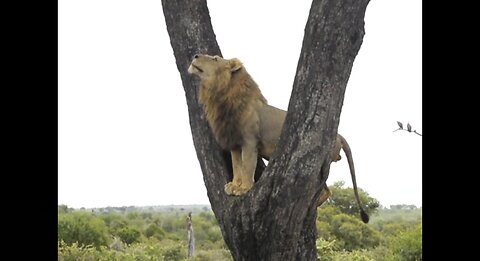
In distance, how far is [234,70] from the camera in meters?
4.53

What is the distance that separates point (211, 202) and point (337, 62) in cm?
142

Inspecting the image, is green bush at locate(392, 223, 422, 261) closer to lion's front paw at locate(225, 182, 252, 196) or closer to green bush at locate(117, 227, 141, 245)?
lion's front paw at locate(225, 182, 252, 196)

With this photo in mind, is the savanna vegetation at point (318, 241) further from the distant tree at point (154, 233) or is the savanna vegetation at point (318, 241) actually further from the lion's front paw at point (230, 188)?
the lion's front paw at point (230, 188)

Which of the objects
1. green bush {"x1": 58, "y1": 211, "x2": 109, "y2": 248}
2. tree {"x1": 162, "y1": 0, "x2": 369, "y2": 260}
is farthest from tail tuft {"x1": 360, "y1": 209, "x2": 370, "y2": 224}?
green bush {"x1": 58, "y1": 211, "x2": 109, "y2": 248}

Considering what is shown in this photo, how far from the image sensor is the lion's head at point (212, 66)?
14.8 feet

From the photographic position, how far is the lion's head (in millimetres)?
4496

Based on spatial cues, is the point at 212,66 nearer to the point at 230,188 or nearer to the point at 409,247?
the point at 230,188

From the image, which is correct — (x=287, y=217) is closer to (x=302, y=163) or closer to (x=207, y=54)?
(x=302, y=163)

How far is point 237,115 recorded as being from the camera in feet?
14.7

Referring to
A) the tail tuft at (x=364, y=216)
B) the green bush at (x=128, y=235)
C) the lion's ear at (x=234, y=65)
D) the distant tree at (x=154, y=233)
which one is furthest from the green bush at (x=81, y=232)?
the lion's ear at (x=234, y=65)

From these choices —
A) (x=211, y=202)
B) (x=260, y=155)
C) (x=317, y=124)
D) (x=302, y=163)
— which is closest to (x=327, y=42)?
(x=317, y=124)

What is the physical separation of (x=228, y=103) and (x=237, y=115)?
0.10m
